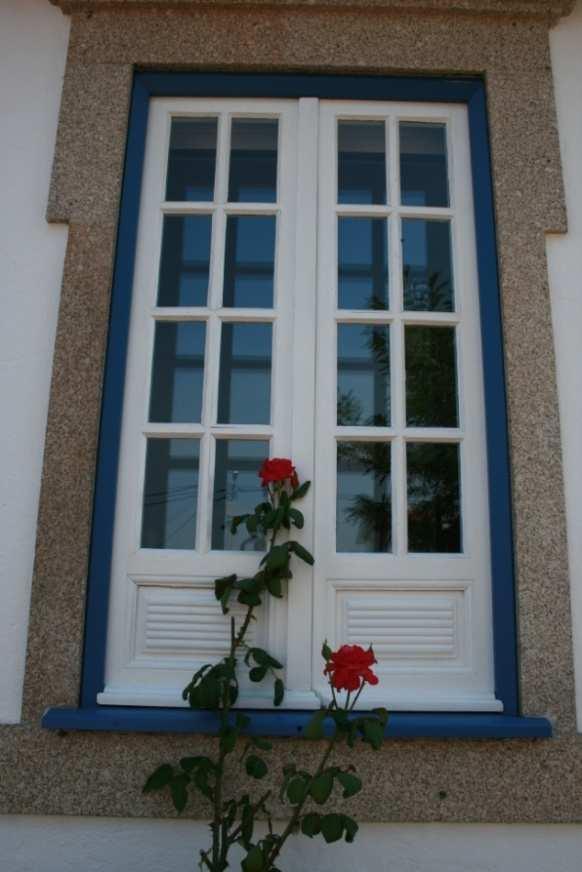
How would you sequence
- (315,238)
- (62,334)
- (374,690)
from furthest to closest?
(315,238)
(62,334)
(374,690)

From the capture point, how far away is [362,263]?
2.96 meters

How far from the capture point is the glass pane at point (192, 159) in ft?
9.96

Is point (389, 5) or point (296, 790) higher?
point (389, 5)

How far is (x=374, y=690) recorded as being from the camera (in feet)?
8.38

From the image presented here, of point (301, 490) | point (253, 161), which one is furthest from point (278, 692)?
point (253, 161)

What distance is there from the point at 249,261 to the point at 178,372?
0.53 m

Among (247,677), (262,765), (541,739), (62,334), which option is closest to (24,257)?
(62,334)

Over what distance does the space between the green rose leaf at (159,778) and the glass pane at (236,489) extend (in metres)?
0.74

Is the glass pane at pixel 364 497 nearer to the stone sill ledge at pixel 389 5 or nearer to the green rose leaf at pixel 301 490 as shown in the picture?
the green rose leaf at pixel 301 490

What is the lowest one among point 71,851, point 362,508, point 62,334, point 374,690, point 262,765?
point 71,851

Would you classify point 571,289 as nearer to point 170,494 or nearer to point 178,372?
point 178,372

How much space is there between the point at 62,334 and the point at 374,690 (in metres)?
1.67

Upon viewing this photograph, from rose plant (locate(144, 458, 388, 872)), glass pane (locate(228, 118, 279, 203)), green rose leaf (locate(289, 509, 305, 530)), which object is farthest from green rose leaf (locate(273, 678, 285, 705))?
glass pane (locate(228, 118, 279, 203))

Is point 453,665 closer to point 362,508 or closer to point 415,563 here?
point 415,563
